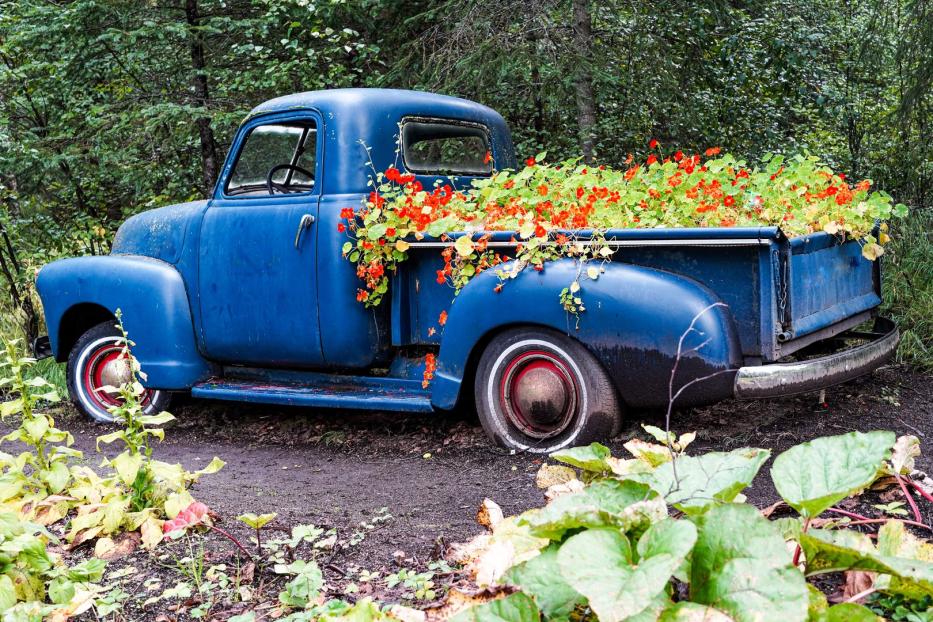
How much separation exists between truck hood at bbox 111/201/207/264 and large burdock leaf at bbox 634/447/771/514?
3.83m

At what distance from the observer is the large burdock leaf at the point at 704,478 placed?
6.26 feet

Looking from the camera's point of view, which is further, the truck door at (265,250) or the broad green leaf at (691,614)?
the truck door at (265,250)

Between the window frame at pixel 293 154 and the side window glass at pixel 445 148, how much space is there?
465 millimetres

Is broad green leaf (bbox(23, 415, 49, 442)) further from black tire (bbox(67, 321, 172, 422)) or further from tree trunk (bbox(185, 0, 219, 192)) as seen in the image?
tree trunk (bbox(185, 0, 219, 192))

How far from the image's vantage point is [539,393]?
4.04 m

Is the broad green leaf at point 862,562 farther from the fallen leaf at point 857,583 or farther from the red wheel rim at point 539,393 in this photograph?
the red wheel rim at point 539,393

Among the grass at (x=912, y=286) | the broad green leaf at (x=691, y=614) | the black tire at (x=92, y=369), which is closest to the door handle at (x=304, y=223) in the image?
the black tire at (x=92, y=369)

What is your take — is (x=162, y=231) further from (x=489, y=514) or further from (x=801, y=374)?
(x=801, y=374)

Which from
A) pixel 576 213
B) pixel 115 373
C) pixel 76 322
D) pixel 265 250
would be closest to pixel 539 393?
pixel 576 213

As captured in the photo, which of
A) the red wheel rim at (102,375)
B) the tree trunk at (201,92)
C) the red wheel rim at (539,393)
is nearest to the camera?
the red wheel rim at (539,393)

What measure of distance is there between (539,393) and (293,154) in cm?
206

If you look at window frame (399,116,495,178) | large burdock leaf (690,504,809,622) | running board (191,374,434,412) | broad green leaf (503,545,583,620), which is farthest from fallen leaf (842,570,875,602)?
Result: window frame (399,116,495,178)

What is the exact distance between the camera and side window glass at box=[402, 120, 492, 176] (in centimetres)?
488

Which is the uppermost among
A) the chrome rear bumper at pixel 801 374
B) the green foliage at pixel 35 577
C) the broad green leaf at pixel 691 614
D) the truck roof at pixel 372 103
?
the truck roof at pixel 372 103
